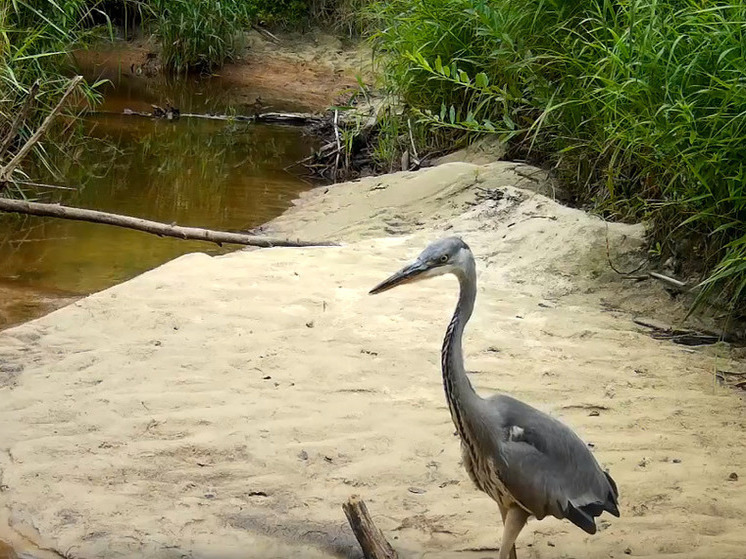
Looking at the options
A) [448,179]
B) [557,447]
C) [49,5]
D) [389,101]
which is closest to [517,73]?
[448,179]

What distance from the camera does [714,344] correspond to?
14.0 feet

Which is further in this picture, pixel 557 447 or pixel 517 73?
pixel 517 73

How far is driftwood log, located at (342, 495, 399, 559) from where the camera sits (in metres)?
2.51

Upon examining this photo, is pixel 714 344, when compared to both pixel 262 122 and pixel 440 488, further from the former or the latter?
pixel 262 122

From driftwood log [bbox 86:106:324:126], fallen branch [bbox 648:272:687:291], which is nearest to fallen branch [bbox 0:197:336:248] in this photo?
fallen branch [bbox 648:272:687:291]

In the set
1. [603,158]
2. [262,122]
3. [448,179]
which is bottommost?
[262,122]

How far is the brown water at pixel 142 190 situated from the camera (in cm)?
575

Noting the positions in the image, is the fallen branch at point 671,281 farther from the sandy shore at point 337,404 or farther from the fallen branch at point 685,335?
the fallen branch at point 685,335

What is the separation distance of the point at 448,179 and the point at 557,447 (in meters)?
4.13

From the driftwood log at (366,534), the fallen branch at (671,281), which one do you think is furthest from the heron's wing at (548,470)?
the fallen branch at (671,281)

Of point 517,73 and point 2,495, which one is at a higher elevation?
point 517,73

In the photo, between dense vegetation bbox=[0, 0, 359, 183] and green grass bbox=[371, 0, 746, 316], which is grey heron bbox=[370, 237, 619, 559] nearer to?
green grass bbox=[371, 0, 746, 316]

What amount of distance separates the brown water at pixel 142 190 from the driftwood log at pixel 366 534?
3.00 metres

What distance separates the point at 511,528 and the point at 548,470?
195 mm
